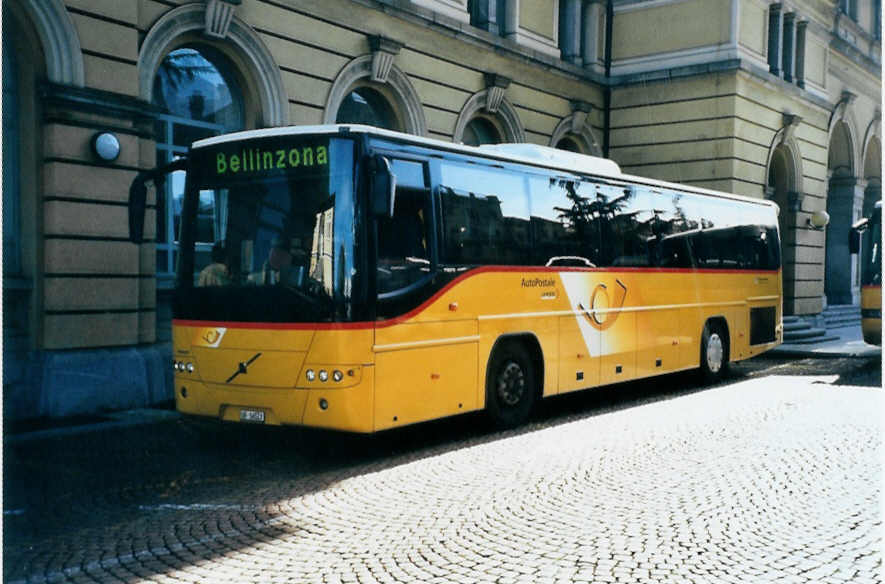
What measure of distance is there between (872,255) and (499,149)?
10.2m

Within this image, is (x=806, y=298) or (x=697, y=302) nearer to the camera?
(x=697, y=302)

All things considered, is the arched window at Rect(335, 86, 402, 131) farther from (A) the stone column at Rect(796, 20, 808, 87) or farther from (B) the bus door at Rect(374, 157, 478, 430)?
(A) the stone column at Rect(796, 20, 808, 87)

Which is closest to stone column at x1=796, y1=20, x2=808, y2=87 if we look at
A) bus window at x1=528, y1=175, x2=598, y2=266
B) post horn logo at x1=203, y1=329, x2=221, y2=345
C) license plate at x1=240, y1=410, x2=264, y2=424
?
bus window at x1=528, y1=175, x2=598, y2=266

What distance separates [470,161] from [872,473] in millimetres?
4807

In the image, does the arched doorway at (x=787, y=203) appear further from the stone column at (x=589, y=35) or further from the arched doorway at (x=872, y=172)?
the stone column at (x=589, y=35)

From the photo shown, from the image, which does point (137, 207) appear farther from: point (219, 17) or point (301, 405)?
point (219, 17)

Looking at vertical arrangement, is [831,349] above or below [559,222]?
below

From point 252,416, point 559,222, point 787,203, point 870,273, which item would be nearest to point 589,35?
point 787,203

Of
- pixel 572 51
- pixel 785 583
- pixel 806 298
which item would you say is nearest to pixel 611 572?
pixel 785 583

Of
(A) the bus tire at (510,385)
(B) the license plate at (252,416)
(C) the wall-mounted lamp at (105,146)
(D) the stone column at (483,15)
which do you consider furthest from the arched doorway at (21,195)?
(D) the stone column at (483,15)

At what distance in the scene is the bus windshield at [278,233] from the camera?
8250 millimetres

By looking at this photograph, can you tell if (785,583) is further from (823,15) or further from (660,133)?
(823,15)

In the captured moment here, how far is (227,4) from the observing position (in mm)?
13344

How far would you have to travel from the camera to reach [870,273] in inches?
696
